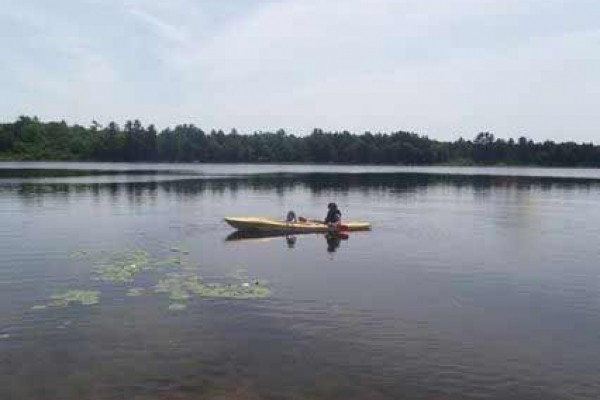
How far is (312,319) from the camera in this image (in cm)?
2403

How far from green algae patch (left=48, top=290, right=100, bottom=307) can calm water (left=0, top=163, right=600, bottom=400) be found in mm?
525

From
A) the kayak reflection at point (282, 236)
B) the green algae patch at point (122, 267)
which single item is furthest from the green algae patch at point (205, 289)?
the kayak reflection at point (282, 236)

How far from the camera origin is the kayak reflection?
145 feet

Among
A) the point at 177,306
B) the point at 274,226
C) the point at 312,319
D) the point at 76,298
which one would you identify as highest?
the point at 274,226

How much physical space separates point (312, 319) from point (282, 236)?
22994mm

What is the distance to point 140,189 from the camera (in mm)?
91562

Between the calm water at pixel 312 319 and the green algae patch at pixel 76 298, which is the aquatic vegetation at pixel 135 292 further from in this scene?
the green algae patch at pixel 76 298

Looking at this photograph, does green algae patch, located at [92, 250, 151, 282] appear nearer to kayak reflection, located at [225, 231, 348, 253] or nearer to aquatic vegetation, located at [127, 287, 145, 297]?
aquatic vegetation, located at [127, 287, 145, 297]

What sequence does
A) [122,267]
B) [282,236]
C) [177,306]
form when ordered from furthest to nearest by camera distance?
[282,236] → [122,267] → [177,306]

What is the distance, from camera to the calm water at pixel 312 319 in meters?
18.0

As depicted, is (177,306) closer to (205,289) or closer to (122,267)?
(205,289)

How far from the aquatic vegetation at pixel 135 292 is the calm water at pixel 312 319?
16.0 inches

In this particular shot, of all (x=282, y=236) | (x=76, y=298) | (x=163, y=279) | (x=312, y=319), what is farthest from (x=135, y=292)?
(x=282, y=236)

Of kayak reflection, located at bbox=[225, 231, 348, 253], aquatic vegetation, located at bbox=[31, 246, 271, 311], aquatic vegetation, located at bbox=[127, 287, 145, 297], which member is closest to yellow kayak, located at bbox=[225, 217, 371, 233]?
kayak reflection, located at bbox=[225, 231, 348, 253]
